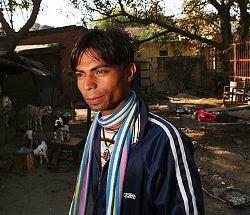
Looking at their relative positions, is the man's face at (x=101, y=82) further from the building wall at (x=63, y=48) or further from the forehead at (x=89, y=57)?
the building wall at (x=63, y=48)

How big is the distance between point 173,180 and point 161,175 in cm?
5

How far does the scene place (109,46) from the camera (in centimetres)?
141

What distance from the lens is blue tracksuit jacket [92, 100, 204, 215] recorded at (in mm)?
1310

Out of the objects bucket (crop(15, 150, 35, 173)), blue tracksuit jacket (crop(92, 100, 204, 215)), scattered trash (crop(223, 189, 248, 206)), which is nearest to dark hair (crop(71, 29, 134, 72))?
blue tracksuit jacket (crop(92, 100, 204, 215))

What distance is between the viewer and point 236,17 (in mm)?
19750

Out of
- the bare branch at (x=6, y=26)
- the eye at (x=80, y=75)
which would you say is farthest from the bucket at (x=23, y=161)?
the eye at (x=80, y=75)

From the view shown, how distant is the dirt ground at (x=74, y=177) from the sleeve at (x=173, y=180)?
3928 mm

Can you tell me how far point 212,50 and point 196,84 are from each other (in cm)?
253

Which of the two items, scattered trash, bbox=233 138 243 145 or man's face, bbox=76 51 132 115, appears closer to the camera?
man's face, bbox=76 51 132 115

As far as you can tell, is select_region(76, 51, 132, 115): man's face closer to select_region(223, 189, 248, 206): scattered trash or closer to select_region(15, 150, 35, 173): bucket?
select_region(223, 189, 248, 206): scattered trash

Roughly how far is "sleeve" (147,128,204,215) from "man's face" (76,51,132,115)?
29 centimetres

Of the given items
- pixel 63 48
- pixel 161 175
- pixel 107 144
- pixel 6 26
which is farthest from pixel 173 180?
pixel 63 48

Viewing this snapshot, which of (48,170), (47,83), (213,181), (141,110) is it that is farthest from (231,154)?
(47,83)

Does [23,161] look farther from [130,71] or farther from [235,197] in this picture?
[130,71]
